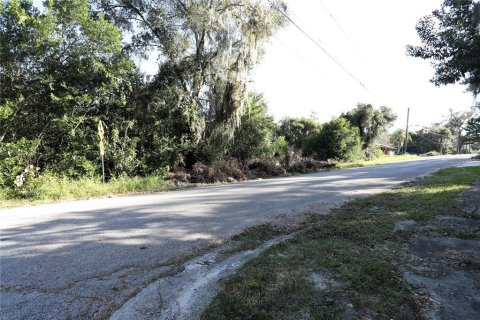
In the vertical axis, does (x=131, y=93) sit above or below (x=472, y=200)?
above

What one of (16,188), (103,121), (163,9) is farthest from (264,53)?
(16,188)

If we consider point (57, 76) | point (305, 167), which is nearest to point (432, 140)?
point (305, 167)

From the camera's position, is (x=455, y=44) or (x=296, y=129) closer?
(x=455, y=44)

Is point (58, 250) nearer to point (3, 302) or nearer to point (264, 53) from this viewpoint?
point (3, 302)

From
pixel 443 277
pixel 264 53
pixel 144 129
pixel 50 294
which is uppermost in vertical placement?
pixel 264 53

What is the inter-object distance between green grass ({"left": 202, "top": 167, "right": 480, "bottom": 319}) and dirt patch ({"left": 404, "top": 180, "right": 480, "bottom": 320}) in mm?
148

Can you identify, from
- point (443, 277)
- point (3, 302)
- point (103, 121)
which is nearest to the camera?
point (3, 302)

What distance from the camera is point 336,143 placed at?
2819cm

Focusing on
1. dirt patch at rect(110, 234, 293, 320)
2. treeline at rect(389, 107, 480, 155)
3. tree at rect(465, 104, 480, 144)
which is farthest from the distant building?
dirt patch at rect(110, 234, 293, 320)

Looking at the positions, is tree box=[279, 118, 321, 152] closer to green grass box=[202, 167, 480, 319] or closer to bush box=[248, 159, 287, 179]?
bush box=[248, 159, 287, 179]

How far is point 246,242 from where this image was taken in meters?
4.35

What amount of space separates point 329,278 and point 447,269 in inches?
58.8

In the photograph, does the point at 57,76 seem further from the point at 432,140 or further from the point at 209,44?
the point at 432,140

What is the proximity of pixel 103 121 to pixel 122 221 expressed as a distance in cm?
878
